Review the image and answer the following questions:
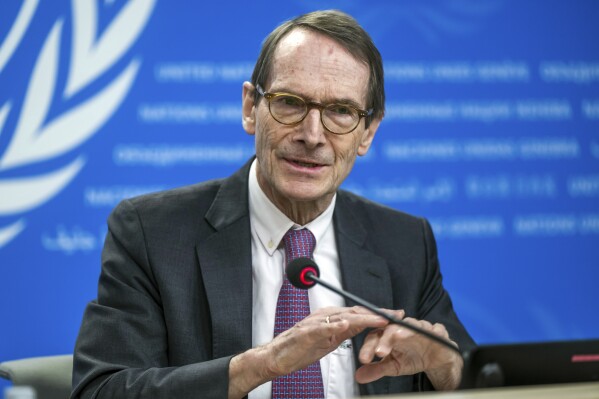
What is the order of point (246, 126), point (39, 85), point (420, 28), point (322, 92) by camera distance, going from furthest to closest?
point (420, 28) → point (39, 85) → point (246, 126) → point (322, 92)

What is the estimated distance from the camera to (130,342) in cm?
225

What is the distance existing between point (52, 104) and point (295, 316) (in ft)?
5.11

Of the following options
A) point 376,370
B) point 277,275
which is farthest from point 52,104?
point 376,370

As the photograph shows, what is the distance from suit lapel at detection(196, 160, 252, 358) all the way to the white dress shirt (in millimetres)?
46

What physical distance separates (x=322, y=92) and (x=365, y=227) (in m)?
0.49

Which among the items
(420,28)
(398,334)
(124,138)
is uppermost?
(420,28)

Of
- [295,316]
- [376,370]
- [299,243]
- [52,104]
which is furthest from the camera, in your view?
[52,104]

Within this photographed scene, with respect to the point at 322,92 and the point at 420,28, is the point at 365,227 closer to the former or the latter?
the point at 322,92

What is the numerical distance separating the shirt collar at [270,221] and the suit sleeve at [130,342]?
337 mm

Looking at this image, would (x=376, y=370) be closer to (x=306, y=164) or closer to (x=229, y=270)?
(x=229, y=270)

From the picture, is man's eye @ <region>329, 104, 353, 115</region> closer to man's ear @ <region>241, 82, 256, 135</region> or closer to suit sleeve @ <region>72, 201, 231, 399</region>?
man's ear @ <region>241, 82, 256, 135</region>

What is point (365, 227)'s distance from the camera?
2.70 metres

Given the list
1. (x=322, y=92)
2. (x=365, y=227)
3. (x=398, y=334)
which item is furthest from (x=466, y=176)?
(x=398, y=334)

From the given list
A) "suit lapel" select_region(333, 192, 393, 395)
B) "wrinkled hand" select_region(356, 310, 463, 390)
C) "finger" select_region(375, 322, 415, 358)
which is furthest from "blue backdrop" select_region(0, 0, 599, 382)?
"finger" select_region(375, 322, 415, 358)
